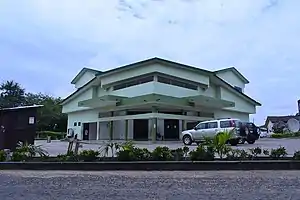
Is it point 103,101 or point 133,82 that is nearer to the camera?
point 103,101

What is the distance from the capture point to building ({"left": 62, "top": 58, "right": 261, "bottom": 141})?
3872 cm

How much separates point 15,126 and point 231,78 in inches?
1757

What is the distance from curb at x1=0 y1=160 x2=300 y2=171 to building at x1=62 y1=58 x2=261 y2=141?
2443 cm

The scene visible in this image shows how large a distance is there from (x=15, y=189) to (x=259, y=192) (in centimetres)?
502

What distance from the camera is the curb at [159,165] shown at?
11.1 m

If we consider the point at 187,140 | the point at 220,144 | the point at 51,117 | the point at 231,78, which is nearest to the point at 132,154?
the point at 220,144

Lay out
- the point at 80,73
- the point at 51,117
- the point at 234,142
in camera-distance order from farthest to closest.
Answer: the point at 51,117 → the point at 80,73 → the point at 234,142

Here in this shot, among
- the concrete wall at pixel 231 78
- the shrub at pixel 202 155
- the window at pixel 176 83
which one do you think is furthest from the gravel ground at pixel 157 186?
the concrete wall at pixel 231 78

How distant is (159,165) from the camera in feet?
37.5

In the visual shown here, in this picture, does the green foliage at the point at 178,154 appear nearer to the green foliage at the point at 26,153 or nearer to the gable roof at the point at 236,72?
the green foliage at the point at 26,153

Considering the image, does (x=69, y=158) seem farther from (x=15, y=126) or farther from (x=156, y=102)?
(x=156, y=102)

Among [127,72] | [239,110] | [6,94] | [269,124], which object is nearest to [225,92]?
[239,110]

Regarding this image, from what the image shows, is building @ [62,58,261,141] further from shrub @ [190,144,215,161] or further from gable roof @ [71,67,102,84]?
shrub @ [190,144,215,161]

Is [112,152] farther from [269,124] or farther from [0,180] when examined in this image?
[269,124]
